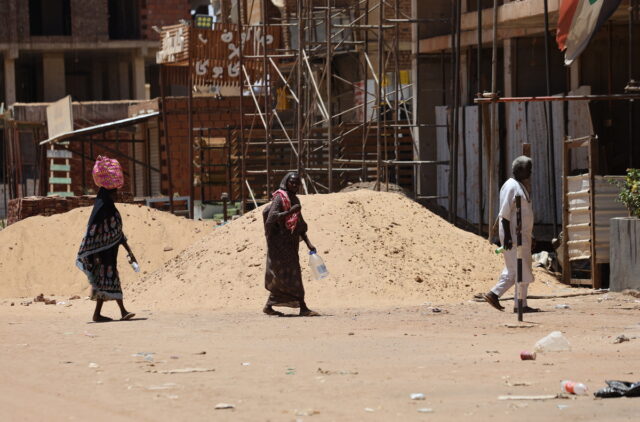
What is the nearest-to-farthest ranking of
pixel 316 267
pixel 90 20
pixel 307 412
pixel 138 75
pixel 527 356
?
pixel 307 412, pixel 527 356, pixel 316 267, pixel 90 20, pixel 138 75

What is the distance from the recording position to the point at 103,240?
12539 millimetres

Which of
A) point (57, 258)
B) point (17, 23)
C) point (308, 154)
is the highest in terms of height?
point (17, 23)

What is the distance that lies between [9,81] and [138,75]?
504 cm

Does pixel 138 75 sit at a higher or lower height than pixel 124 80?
higher

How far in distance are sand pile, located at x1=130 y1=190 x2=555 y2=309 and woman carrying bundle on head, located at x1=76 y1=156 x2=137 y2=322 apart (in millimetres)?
2267

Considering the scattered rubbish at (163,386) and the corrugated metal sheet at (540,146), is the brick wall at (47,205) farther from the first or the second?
the scattered rubbish at (163,386)

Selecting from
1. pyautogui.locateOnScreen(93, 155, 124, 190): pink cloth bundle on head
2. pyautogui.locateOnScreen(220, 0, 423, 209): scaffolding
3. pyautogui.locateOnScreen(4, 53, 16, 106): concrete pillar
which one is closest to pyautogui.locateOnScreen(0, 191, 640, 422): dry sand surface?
pyautogui.locateOnScreen(93, 155, 124, 190): pink cloth bundle on head

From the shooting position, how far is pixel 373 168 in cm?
2377

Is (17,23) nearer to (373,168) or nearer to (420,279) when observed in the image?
(373,168)

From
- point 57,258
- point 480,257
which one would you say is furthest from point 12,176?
point 480,257

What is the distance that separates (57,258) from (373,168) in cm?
640

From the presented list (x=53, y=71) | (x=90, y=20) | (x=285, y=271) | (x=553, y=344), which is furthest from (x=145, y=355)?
(x=53, y=71)

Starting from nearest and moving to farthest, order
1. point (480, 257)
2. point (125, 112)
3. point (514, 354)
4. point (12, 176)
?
1. point (514, 354)
2. point (480, 257)
3. point (12, 176)
4. point (125, 112)

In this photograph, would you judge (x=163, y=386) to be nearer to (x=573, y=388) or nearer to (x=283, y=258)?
(x=573, y=388)
